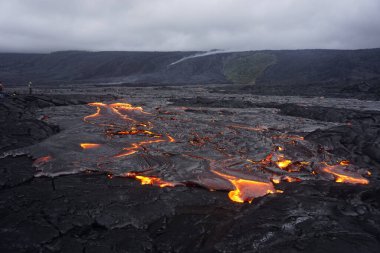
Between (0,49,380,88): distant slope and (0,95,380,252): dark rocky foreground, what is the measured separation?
6132 centimetres

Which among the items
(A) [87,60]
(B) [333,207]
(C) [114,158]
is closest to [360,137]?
(B) [333,207]

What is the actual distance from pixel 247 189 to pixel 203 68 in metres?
96.0

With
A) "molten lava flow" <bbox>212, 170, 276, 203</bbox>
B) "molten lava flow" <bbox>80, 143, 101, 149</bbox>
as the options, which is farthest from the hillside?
"molten lava flow" <bbox>212, 170, 276, 203</bbox>

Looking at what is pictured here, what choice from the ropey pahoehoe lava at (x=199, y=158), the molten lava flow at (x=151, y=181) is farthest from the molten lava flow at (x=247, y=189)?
the molten lava flow at (x=151, y=181)

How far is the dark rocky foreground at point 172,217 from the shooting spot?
20.7 feet

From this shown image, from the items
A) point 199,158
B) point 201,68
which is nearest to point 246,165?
point 199,158

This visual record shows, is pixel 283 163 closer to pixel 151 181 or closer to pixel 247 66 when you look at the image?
pixel 151 181

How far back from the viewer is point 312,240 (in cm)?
650

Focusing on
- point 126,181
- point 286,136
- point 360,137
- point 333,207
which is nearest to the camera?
point 333,207

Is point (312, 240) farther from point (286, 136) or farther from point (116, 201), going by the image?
point (286, 136)

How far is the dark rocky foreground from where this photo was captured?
6.30 meters

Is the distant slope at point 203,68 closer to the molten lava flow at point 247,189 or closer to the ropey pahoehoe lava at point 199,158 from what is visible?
the ropey pahoehoe lava at point 199,158

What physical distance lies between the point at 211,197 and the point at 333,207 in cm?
297

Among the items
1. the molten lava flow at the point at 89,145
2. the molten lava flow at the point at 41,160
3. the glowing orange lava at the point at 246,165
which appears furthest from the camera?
the molten lava flow at the point at 89,145
